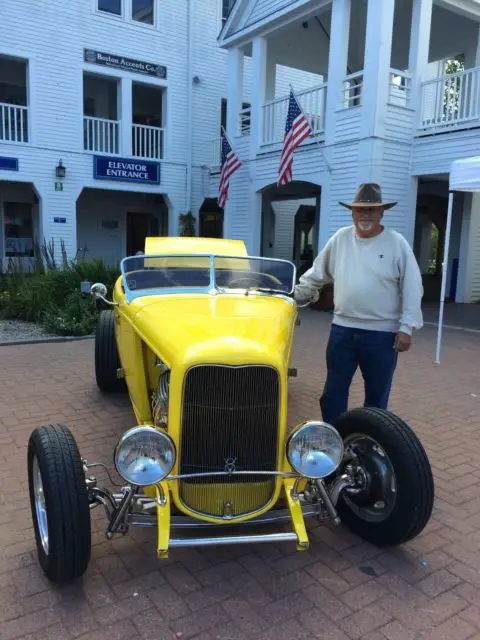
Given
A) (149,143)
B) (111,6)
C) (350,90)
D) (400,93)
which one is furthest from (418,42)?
(111,6)

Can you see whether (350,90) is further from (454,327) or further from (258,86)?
(454,327)

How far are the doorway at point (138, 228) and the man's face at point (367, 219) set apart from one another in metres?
15.6

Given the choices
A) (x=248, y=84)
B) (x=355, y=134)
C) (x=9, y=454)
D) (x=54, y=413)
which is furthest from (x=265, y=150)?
(x=9, y=454)

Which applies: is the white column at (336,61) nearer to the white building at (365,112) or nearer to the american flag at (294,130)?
the white building at (365,112)

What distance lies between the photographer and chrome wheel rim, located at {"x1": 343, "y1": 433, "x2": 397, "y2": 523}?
2.85 meters

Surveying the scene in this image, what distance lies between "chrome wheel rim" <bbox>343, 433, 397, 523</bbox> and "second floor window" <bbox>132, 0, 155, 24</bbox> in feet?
53.9

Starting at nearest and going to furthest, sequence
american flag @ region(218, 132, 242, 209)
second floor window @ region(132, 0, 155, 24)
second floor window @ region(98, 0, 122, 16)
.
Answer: american flag @ region(218, 132, 242, 209), second floor window @ region(98, 0, 122, 16), second floor window @ region(132, 0, 155, 24)

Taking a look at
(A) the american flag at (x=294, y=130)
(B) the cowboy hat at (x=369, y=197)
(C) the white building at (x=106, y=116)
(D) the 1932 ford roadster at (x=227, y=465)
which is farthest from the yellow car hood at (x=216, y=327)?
(C) the white building at (x=106, y=116)

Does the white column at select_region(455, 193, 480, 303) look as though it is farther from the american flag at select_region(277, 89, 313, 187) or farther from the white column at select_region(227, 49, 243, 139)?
the white column at select_region(227, 49, 243, 139)

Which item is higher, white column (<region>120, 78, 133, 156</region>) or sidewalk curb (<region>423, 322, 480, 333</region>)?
white column (<region>120, 78, 133, 156</region>)

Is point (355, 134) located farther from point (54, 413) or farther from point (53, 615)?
point (53, 615)

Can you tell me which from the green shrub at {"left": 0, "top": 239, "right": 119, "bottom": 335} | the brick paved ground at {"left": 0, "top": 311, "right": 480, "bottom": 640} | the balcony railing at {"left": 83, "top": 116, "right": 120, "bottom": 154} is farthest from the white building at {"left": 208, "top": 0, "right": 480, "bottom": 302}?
the brick paved ground at {"left": 0, "top": 311, "right": 480, "bottom": 640}

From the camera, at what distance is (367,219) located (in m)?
3.58

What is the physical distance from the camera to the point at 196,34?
1658 cm
